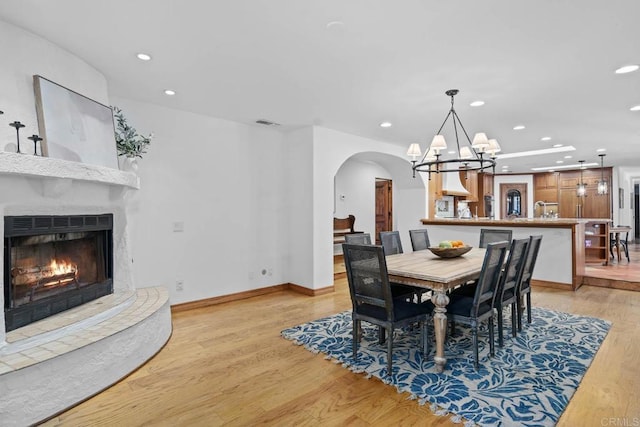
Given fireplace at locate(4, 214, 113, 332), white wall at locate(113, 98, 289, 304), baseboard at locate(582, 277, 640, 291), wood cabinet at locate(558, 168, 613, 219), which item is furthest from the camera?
wood cabinet at locate(558, 168, 613, 219)

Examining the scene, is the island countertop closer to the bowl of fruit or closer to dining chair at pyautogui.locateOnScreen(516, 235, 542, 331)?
dining chair at pyautogui.locateOnScreen(516, 235, 542, 331)

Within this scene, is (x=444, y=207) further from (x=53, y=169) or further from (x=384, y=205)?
(x=53, y=169)

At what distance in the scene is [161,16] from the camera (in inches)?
88.0

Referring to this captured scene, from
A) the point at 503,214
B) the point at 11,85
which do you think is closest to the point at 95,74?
the point at 11,85

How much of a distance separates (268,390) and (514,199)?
35.7 ft

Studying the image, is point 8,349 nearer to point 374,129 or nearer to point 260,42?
point 260,42

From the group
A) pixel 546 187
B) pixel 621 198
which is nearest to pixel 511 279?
pixel 546 187

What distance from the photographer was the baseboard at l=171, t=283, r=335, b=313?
427cm

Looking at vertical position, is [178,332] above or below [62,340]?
below

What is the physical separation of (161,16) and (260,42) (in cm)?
68

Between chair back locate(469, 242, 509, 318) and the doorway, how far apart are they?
904 centimetres

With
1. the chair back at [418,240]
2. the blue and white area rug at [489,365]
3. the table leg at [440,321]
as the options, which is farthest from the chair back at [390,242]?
the table leg at [440,321]

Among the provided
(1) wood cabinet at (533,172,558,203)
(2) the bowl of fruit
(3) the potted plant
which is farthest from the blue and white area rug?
(1) wood cabinet at (533,172,558,203)

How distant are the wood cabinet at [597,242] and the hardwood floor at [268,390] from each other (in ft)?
11.4
